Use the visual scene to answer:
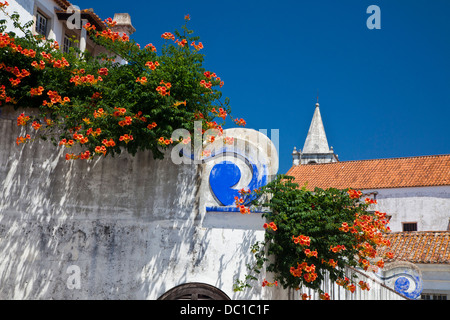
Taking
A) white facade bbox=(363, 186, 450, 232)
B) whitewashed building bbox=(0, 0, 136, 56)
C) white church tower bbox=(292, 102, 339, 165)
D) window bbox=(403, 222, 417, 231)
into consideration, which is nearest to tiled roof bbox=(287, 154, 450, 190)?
white facade bbox=(363, 186, 450, 232)

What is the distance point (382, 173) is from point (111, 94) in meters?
34.8

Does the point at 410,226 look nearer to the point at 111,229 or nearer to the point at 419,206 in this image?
the point at 419,206

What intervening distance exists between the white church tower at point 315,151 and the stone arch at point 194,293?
189ft

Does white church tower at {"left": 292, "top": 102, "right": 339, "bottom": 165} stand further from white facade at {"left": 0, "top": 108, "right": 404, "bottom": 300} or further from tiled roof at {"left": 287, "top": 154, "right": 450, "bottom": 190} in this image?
white facade at {"left": 0, "top": 108, "right": 404, "bottom": 300}

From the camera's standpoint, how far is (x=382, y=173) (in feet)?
130

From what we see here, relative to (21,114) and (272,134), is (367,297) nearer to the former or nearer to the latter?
(272,134)

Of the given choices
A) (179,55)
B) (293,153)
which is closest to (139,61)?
(179,55)

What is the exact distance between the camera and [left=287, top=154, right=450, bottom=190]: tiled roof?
3741 centimetres

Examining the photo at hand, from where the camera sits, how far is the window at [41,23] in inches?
747

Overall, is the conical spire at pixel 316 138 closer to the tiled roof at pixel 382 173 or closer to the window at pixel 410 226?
the tiled roof at pixel 382 173

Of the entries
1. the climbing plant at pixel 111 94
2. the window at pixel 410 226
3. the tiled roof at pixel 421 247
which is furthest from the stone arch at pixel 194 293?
the window at pixel 410 226

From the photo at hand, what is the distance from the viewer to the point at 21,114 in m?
8.02

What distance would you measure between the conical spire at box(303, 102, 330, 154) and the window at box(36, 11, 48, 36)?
161 ft

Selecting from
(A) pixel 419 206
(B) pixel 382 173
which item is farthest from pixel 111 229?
(B) pixel 382 173
